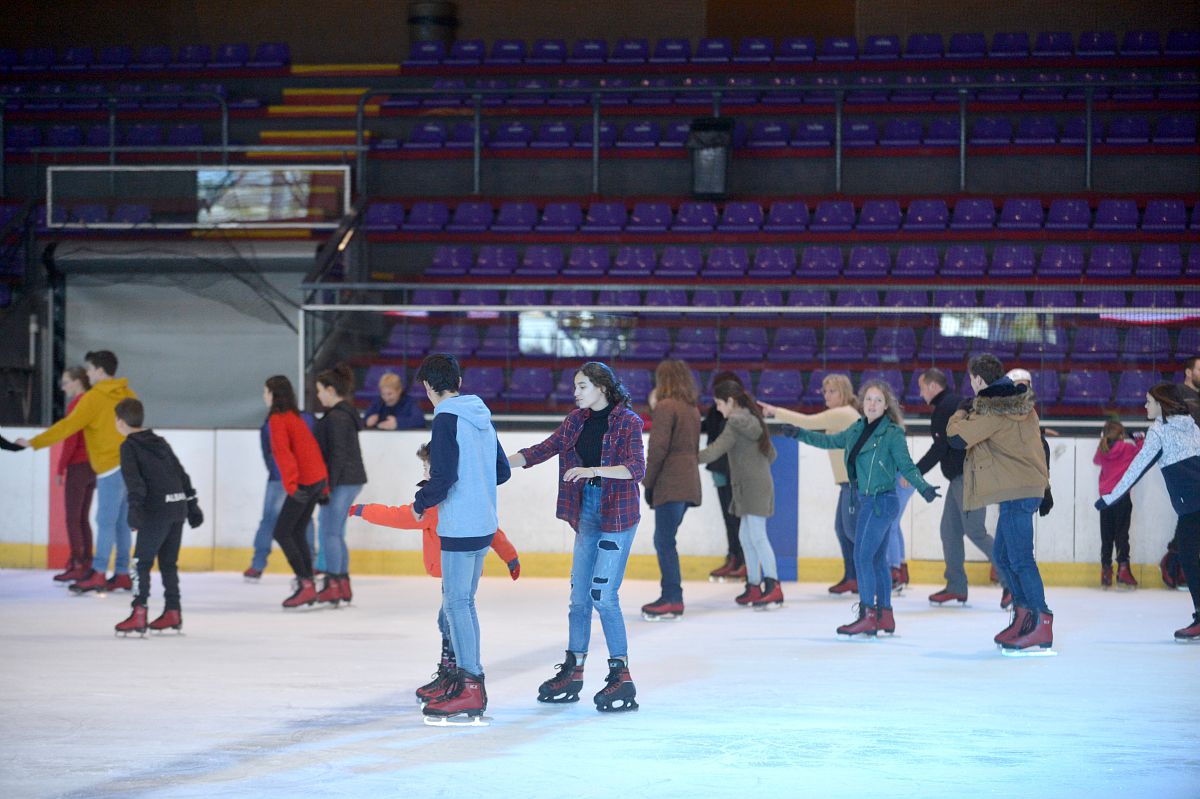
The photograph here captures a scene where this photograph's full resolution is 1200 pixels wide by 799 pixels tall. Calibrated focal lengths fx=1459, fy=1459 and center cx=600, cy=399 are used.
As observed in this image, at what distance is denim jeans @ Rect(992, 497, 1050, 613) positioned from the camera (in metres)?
7.80

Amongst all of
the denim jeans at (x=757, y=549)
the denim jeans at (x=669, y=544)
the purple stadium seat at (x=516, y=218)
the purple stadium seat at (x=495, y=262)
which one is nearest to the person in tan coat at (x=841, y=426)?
the denim jeans at (x=757, y=549)

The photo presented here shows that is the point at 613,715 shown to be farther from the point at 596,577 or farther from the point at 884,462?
the point at 884,462

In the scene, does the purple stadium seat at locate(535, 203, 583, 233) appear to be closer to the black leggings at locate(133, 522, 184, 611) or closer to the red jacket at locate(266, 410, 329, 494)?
the red jacket at locate(266, 410, 329, 494)

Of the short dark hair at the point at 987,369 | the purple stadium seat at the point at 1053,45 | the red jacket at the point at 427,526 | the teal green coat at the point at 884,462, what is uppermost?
the purple stadium seat at the point at 1053,45

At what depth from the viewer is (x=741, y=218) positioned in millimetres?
17438

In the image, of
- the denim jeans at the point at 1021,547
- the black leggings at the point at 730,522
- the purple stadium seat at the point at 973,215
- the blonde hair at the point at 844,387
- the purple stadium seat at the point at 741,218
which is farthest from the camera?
the purple stadium seat at the point at 741,218

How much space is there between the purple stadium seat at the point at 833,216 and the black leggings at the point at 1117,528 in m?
6.71

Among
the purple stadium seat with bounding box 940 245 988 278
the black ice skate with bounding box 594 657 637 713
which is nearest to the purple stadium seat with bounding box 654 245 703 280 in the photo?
the purple stadium seat with bounding box 940 245 988 278

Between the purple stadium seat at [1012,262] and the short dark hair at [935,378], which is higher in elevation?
the purple stadium seat at [1012,262]

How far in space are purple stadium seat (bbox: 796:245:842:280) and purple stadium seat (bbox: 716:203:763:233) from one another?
852 mm

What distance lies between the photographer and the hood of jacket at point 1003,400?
26.0 feet

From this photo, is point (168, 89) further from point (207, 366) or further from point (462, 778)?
point (462, 778)

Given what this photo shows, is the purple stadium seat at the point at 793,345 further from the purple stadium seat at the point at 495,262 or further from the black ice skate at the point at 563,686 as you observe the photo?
the black ice skate at the point at 563,686

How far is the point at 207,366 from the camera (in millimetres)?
15961
